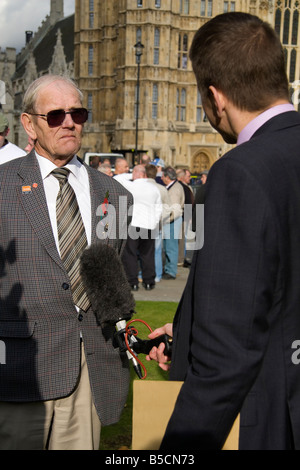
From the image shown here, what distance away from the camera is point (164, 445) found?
1.61 meters

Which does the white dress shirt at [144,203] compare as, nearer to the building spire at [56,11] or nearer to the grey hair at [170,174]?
the grey hair at [170,174]

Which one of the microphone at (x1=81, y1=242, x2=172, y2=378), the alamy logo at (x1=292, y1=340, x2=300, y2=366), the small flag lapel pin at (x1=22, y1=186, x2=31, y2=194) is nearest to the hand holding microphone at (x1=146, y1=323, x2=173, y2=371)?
the microphone at (x1=81, y1=242, x2=172, y2=378)

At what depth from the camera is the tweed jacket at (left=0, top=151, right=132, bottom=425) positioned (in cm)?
250

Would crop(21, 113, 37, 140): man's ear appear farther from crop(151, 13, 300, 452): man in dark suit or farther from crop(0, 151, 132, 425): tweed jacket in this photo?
crop(151, 13, 300, 452): man in dark suit

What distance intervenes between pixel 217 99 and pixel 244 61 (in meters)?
0.14

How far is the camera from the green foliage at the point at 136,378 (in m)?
4.17

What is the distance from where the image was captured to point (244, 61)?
1.64m

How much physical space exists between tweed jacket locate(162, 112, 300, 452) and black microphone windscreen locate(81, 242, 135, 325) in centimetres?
80

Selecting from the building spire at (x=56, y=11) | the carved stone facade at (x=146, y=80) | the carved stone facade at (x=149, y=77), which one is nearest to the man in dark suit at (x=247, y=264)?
the carved stone facade at (x=149, y=77)

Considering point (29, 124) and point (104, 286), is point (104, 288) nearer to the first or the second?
point (104, 286)

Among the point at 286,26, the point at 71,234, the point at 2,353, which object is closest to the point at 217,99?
the point at 71,234

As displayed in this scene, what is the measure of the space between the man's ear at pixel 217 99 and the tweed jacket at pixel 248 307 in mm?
163

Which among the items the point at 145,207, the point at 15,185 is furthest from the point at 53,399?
the point at 145,207
